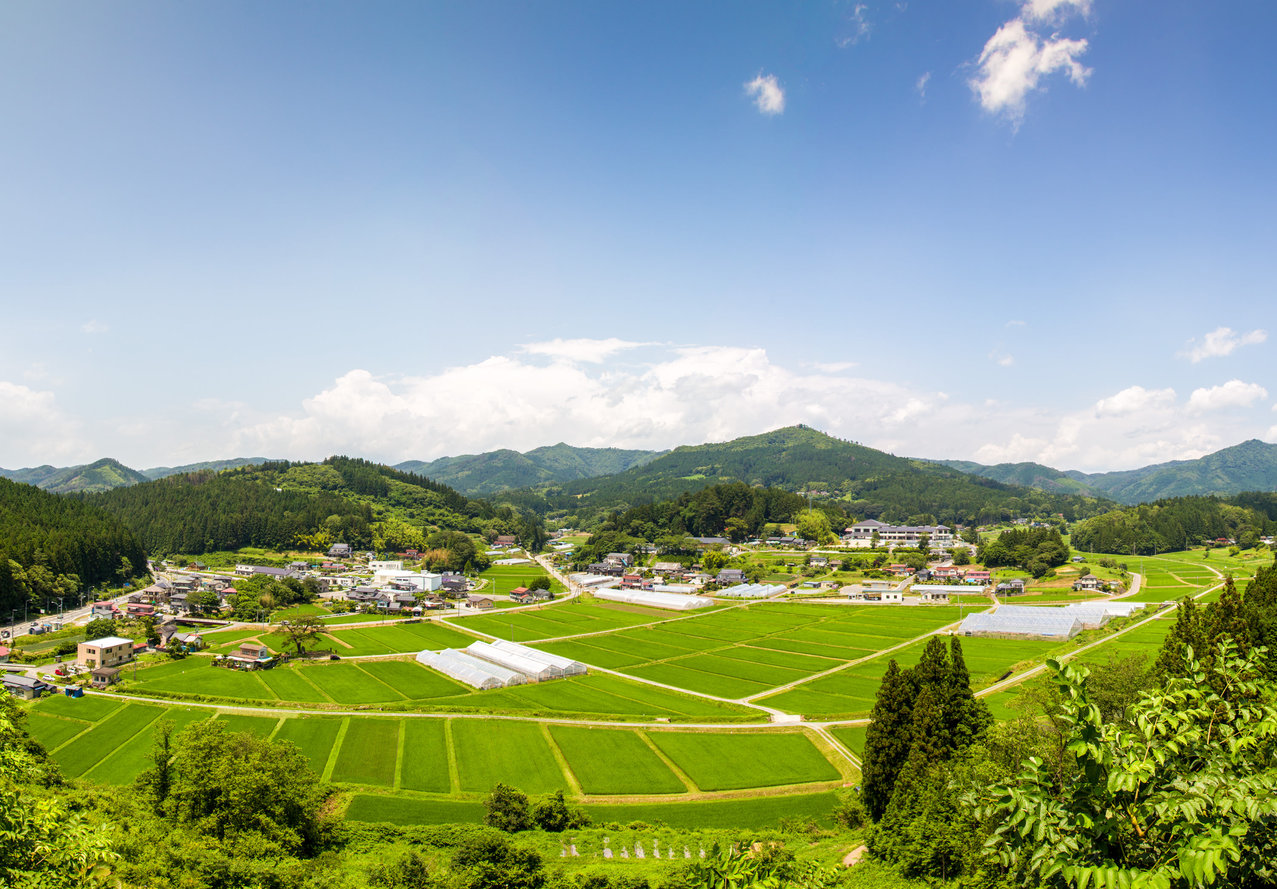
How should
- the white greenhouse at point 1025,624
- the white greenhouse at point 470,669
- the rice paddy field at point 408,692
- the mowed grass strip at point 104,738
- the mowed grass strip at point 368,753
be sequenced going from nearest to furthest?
the mowed grass strip at point 368,753 < the mowed grass strip at point 104,738 < the rice paddy field at point 408,692 < the white greenhouse at point 470,669 < the white greenhouse at point 1025,624

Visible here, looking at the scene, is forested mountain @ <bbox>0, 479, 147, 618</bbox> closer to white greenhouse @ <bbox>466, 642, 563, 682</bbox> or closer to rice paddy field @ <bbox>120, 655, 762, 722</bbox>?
rice paddy field @ <bbox>120, 655, 762, 722</bbox>

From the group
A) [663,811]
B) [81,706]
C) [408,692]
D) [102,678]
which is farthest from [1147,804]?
[102,678]

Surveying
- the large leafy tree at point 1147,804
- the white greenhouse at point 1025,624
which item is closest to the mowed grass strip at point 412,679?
the white greenhouse at point 1025,624

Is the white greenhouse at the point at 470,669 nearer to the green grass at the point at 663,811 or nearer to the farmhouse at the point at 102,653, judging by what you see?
the green grass at the point at 663,811

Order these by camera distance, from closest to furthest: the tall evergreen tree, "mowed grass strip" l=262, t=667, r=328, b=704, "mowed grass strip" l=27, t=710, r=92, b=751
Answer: the tall evergreen tree, "mowed grass strip" l=27, t=710, r=92, b=751, "mowed grass strip" l=262, t=667, r=328, b=704

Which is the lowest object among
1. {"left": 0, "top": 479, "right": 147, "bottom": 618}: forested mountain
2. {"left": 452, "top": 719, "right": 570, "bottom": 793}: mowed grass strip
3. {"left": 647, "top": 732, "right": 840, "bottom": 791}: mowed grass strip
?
{"left": 647, "top": 732, "right": 840, "bottom": 791}: mowed grass strip

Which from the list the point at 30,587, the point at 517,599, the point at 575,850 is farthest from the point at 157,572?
the point at 575,850

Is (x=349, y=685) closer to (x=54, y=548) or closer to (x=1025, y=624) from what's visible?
(x=1025, y=624)

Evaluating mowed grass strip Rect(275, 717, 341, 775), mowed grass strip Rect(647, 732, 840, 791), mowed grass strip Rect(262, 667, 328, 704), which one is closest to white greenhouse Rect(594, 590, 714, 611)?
mowed grass strip Rect(262, 667, 328, 704)
